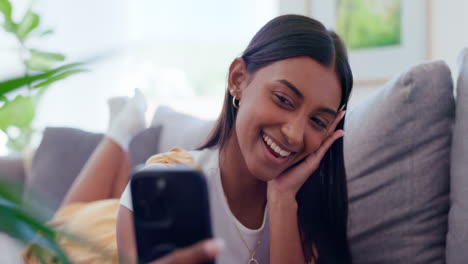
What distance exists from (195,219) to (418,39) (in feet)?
6.73

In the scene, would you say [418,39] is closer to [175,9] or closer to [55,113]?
[175,9]

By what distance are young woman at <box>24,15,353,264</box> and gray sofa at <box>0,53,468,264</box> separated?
0.07 m

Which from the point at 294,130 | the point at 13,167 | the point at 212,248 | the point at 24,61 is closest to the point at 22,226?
the point at 212,248

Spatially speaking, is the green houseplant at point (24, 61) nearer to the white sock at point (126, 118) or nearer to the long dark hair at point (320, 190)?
the white sock at point (126, 118)

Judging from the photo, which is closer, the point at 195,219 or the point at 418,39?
the point at 195,219

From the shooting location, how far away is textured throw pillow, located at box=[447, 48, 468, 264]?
0.89 metres

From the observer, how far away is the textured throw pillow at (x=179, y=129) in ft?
4.86

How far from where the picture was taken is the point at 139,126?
1.65m

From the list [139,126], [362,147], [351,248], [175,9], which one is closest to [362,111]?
[362,147]

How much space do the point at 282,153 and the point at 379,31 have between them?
167 cm

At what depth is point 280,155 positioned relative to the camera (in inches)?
33.9

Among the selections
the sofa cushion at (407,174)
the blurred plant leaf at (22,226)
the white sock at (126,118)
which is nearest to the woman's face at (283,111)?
the sofa cushion at (407,174)

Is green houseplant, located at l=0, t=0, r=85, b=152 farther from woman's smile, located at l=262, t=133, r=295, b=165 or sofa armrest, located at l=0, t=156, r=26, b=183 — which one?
woman's smile, located at l=262, t=133, r=295, b=165

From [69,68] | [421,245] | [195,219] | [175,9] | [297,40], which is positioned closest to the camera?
[69,68]
